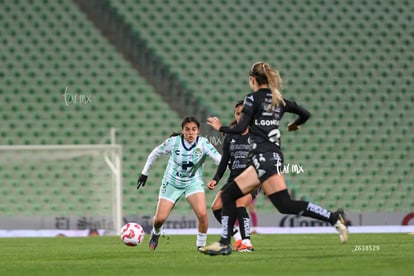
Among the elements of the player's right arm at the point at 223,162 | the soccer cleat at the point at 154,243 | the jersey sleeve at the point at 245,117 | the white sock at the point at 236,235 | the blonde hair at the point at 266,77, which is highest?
the blonde hair at the point at 266,77

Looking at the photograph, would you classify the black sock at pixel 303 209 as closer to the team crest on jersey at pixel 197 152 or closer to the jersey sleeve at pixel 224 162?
the jersey sleeve at pixel 224 162

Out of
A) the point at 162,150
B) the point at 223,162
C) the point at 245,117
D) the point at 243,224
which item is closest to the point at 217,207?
the point at 223,162

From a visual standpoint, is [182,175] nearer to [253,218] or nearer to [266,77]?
[266,77]

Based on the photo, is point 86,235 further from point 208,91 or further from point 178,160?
point 178,160

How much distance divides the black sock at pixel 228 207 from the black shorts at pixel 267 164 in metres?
0.36

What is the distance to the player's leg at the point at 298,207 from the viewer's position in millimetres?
10023

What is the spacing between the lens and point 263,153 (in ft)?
34.2

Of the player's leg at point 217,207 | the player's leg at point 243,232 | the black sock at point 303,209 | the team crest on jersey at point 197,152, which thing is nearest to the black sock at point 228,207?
the black sock at point 303,209

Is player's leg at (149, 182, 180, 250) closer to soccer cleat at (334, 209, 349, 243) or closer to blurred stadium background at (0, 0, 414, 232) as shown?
soccer cleat at (334, 209, 349, 243)

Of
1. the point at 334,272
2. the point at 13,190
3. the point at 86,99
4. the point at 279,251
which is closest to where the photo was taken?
the point at 334,272

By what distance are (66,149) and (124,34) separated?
5.86 m

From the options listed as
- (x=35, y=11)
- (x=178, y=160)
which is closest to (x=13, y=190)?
(x=35, y=11)

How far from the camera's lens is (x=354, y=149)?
84.5 ft

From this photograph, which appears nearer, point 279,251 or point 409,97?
point 279,251
